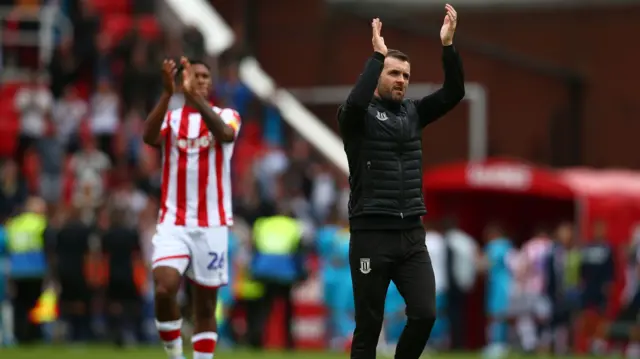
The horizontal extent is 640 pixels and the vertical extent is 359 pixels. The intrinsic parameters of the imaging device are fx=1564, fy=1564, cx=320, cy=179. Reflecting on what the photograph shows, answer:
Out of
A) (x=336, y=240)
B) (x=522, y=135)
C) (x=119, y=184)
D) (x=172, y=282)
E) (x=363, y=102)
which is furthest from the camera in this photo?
(x=522, y=135)

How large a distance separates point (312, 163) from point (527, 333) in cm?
541

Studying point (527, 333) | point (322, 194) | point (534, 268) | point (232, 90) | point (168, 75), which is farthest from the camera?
point (232, 90)

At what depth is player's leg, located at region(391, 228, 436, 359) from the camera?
1158cm

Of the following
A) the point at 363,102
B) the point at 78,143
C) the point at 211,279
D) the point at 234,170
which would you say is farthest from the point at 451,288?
the point at 363,102

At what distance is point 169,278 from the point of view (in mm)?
13109

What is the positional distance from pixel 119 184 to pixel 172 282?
1342 centimetres

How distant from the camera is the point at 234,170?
27234mm

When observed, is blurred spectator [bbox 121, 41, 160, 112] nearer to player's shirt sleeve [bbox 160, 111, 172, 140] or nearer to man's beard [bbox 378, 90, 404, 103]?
player's shirt sleeve [bbox 160, 111, 172, 140]

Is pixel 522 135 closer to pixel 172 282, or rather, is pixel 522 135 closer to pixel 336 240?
pixel 336 240

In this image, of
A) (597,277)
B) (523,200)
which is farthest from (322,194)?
(597,277)

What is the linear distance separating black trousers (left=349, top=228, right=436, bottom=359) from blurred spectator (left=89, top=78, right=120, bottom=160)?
15613mm

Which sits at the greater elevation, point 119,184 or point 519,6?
point 519,6

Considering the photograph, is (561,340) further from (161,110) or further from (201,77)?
(161,110)

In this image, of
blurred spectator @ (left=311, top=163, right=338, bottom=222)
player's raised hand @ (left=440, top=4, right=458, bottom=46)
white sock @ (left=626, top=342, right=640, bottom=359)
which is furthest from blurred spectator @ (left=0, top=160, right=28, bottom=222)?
player's raised hand @ (left=440, top=4, right=458, bottom=46)
